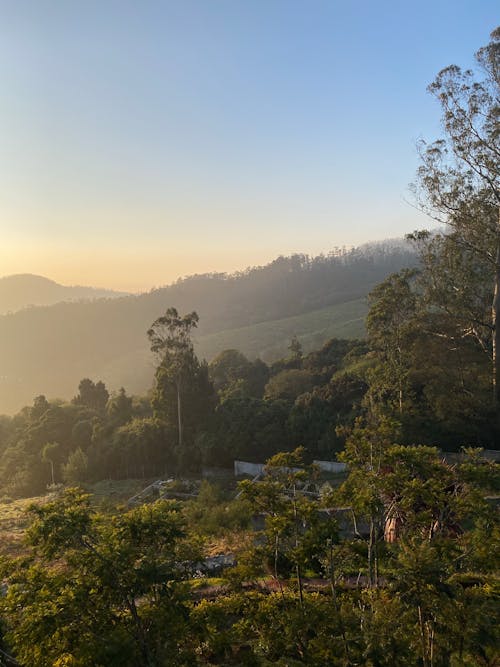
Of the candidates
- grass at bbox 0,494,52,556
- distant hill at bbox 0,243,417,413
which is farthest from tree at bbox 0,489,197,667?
distant hill at bbox 0,243,417,413

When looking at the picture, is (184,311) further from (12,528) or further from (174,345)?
(12,528)

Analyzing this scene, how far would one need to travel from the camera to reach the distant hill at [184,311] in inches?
3184

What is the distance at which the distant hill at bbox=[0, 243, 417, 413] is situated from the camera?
8088 centimetres

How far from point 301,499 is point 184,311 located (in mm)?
108287

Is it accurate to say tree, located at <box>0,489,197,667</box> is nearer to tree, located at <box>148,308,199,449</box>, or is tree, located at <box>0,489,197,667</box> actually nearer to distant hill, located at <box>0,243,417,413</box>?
tree, located at <box>148,308,199,449</box>

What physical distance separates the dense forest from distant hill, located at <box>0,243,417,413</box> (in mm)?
42696

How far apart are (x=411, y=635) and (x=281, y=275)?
11155cm

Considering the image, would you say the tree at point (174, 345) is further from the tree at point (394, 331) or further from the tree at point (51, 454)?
the tree at point (394, 331)

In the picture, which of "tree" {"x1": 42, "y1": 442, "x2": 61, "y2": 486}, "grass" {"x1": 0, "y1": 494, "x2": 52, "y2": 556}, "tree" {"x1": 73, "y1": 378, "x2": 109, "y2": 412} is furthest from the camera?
"tree" {"x1": 73, "y1": 378, "x2": 109, "y2": 412}

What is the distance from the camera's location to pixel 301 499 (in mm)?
6305

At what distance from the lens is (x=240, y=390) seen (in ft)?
93.1

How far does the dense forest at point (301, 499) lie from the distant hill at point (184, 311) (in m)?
42.7

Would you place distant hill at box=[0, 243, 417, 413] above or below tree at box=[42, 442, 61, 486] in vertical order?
above

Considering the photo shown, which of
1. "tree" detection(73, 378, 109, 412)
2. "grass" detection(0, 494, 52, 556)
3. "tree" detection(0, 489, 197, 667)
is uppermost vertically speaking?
"tree" detection(0, 489, 197, 667)
